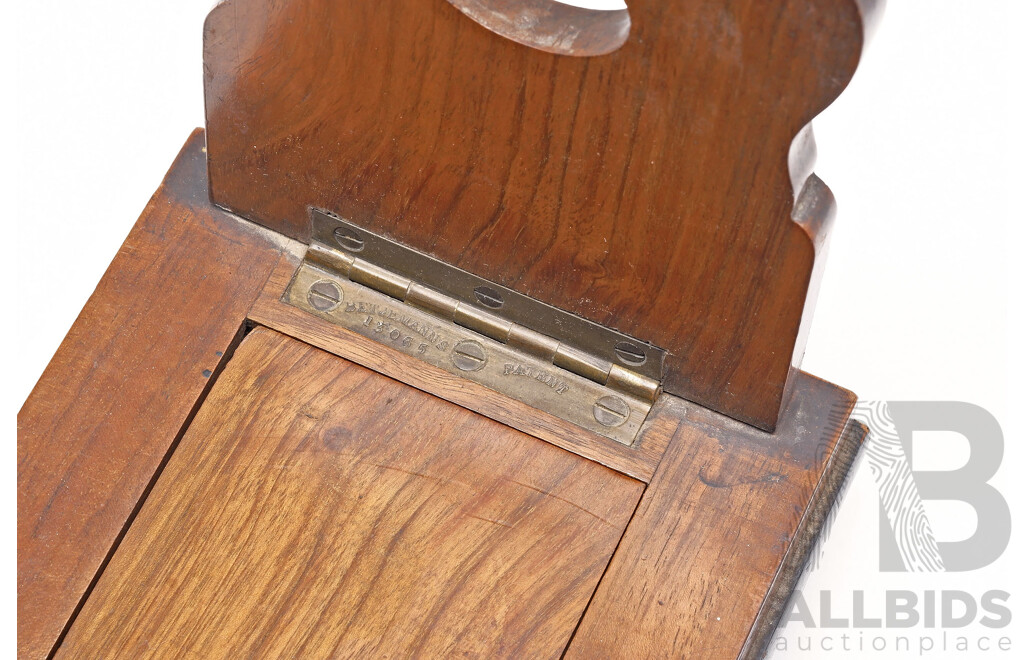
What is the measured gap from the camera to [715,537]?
1.23 m

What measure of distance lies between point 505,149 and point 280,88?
19cm

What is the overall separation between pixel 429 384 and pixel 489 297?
9 cm

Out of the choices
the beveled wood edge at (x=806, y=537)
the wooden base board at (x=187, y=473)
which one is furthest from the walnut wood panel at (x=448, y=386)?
the beveled wood edge at (x=806, y=537)

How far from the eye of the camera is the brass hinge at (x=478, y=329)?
127 centimetres

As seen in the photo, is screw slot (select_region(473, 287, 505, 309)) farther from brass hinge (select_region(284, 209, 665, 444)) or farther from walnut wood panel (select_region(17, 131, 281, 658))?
walnut wood panel (select_region(17, 131, 281, 658))

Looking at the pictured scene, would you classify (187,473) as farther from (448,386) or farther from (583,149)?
(583,149)

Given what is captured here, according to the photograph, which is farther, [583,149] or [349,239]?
[349,239]

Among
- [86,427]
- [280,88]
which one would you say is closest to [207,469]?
[86,427]

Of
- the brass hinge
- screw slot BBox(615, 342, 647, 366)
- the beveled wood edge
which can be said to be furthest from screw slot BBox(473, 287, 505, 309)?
the beveled wood edge

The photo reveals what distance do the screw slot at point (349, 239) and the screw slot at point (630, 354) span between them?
23cm

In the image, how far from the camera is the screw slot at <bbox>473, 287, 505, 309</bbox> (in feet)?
4.23

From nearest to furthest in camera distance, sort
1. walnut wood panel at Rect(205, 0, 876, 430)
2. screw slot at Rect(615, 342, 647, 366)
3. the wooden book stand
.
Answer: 1. walnut wood panel at Rect(205, 0, 876, 430)
2. the wooden book stand
3. screw slot at Rect(615, 342, 647, 366)

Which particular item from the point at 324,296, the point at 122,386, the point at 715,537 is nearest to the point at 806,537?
the point at 715,537

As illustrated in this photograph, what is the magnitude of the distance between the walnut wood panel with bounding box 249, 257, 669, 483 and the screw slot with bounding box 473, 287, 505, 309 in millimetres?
65
